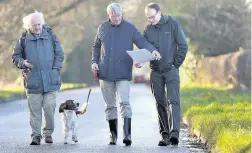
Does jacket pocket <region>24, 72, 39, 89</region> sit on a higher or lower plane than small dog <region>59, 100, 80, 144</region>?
higher

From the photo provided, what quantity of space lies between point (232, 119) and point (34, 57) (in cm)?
314

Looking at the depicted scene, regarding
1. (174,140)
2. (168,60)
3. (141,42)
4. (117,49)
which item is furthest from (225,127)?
(117,49)

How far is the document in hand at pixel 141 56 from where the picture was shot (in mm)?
11477

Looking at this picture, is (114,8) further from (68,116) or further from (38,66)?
(68,116)

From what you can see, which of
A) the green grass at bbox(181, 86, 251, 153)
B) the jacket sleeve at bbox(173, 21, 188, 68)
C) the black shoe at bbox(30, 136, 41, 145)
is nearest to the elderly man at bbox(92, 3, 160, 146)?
the jacket sleeve at bbox(173, 21, 188, 68)

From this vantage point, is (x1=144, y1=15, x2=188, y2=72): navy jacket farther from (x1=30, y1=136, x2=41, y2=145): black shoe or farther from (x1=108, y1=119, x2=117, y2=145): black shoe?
(x1=30, y1=136, x2=41, y2=145): black shoe

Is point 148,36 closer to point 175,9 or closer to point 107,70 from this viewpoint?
point 107,70

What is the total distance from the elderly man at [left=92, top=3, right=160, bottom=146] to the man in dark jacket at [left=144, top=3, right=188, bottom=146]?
0.21 m

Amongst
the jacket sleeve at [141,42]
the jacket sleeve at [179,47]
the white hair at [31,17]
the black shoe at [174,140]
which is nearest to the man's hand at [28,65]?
the white hair at [31,17]

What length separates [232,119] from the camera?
12844mm

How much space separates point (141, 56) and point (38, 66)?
1.49 meters

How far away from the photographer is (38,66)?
39.2 feet

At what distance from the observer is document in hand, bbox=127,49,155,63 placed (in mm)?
11477

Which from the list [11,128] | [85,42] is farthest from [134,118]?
[85,42]
